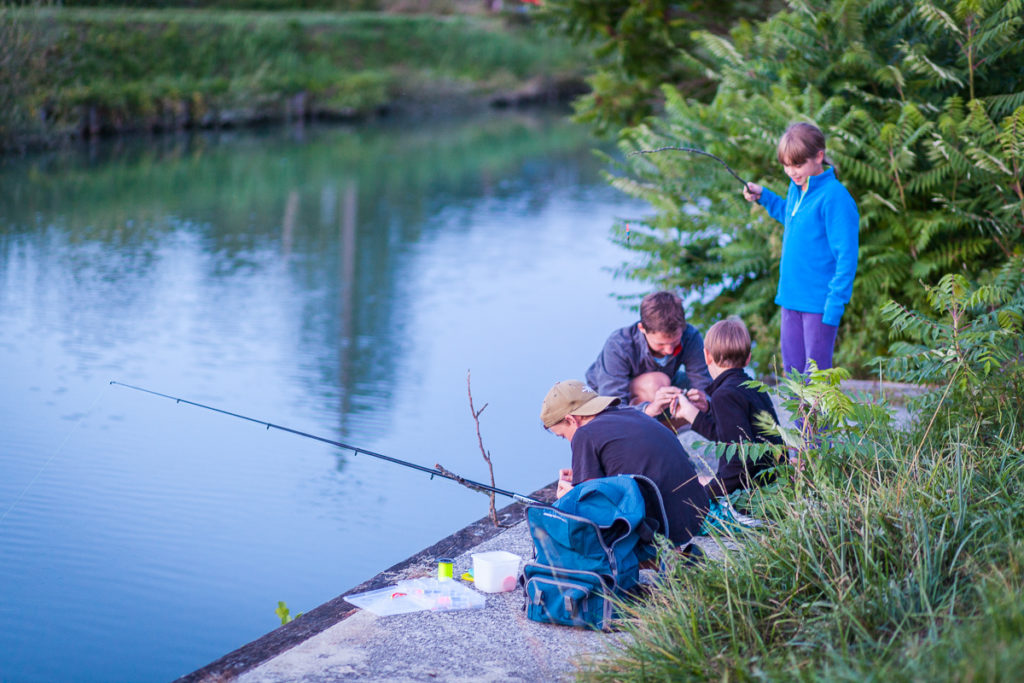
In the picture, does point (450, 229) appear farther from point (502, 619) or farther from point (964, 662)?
point (964, 662)

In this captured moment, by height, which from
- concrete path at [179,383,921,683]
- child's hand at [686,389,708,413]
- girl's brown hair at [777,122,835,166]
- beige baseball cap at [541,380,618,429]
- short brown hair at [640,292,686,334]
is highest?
girl's brown hair at [777,122,835,166]

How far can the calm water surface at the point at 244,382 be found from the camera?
238 inches

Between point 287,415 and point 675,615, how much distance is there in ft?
18.5

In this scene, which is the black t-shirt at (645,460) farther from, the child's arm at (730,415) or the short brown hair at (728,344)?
the short brown hair at (728,344)

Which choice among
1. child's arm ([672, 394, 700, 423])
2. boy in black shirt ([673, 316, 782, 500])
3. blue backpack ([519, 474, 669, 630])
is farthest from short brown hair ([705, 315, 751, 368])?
blue backpack ([519, 474, 669, 630])

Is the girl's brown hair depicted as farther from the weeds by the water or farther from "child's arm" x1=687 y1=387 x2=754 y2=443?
the weeds by the water

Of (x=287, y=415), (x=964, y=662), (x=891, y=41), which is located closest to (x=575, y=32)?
(x=891, y=41)

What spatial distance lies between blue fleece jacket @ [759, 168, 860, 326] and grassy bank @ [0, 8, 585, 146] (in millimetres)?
16610

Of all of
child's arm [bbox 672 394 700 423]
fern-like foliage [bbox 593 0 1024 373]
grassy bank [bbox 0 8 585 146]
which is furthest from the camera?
grassy bank [bbox 0 8 585 146]

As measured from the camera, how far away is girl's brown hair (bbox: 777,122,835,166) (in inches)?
233

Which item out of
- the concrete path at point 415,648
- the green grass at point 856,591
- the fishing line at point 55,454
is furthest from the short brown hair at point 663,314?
the fishing line at point 55,454

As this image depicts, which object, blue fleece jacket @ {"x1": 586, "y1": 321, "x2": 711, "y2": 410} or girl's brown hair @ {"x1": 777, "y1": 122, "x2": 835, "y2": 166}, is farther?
blue fleece jacket @ {"x1": 586, "y1": 321, "x2": 711, "y2": 410}

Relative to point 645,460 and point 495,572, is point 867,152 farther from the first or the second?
point 495,572

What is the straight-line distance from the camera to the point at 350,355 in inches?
433
